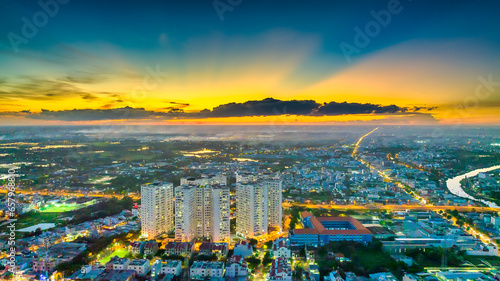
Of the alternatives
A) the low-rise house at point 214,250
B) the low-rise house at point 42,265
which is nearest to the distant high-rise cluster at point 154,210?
the low-rise house at point 214,250

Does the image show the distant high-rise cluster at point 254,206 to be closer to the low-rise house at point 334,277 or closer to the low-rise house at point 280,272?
the low-rise house at point 280,272

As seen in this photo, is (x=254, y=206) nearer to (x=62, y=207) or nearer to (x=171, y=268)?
(x=171, y=268)

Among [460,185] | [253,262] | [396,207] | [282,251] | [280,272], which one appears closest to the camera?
[280,272]

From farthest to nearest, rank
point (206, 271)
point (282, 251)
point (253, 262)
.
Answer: point (282, 251) → point (253, 262) → point (206, 271)

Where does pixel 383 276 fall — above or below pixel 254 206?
below

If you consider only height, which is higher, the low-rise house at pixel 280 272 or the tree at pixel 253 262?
the low-rise house at pixel 280 272

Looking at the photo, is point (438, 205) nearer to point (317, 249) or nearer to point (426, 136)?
point (317, 249)

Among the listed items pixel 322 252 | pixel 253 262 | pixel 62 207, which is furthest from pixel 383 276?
pixel 62 207

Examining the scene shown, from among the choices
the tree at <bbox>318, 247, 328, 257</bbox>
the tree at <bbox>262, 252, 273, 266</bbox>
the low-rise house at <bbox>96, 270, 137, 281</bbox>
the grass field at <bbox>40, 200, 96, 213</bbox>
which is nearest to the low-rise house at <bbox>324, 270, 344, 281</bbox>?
the tree at <bbox>318, 247, 328, 257</bbox>
